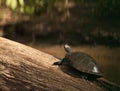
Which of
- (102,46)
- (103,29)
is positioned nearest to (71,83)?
(102,46)

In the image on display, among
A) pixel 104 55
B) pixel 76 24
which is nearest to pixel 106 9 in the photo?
pixel 76 24

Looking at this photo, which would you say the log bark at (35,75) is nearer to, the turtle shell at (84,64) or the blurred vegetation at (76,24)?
the turtle shell at (84,64)

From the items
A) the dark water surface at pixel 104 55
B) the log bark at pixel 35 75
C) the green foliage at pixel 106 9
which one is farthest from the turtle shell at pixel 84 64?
the green foliage at pixel 106 9

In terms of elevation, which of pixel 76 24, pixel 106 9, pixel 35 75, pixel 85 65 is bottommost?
pixel 76 24

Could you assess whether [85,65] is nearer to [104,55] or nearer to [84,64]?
[84,64]

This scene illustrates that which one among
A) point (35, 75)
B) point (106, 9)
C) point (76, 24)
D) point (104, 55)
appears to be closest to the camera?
point (35, 75)

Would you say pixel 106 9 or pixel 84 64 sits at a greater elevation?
pixel 84 64

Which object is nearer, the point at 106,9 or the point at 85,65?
the point at 85,65
